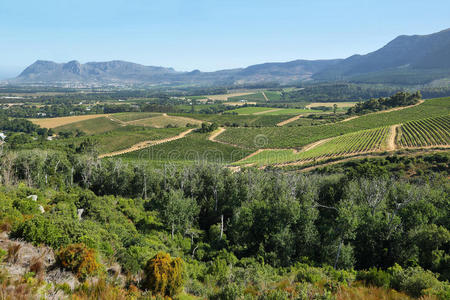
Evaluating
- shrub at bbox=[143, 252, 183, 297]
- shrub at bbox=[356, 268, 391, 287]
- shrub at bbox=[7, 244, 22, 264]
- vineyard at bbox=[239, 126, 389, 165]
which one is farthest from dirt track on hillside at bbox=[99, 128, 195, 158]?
shrub at bbox=[356, 268, 391, 287]

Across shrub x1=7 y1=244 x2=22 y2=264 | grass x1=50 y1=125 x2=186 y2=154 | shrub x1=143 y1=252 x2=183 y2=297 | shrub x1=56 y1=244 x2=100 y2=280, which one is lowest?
grass x1=50 y1=125 x2=186 y2=154

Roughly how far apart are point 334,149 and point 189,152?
4758cm

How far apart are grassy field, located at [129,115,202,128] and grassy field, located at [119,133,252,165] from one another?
44.1 metres

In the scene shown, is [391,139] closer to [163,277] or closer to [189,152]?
[189,152]

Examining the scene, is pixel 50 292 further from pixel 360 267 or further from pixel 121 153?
pixel 121 153

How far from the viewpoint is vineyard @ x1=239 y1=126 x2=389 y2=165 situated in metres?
73.1

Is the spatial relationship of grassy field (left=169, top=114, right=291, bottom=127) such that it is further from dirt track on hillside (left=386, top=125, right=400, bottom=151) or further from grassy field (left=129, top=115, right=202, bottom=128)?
dirt track on hillside (left=386, top=125, right=400, bottom=151)

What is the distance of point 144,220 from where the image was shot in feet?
93.3

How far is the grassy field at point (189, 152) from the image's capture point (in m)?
83.9

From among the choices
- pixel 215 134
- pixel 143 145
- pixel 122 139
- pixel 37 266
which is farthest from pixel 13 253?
pixel 215 134

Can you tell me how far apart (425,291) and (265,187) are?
938 inches

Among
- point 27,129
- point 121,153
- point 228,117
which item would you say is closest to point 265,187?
point 121,153

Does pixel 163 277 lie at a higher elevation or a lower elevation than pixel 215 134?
higher

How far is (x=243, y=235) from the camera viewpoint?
2559 cm
